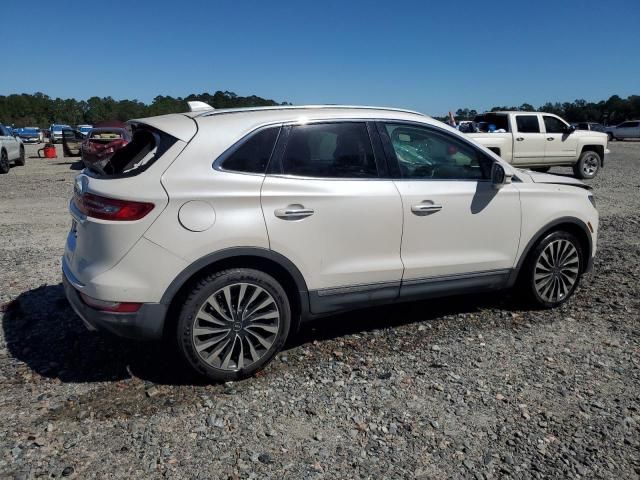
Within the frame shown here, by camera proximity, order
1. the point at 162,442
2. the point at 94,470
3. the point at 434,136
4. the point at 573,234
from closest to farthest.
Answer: the point at 94,470, the point at 162,442, the point at 434,136, the point at 573,234

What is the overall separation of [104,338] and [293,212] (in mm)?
1903

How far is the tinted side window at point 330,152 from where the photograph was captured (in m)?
3.71

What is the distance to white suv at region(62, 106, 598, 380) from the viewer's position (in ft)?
10.7

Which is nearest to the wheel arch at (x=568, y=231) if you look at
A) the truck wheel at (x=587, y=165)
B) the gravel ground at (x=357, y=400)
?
the gravel ground at (x=357, y=400)

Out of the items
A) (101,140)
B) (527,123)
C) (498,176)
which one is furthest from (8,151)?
(498,176)

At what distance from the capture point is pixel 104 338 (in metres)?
4.24

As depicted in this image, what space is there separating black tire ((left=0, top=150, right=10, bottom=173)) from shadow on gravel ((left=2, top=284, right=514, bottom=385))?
14.2m

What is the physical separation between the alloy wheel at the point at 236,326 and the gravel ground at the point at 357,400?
0.63 ft

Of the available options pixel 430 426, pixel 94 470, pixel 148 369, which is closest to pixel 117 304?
pixel 148 369

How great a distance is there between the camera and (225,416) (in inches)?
126

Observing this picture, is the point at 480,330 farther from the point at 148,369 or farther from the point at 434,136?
the point at 148,369

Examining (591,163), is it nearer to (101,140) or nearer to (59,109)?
(101,140)

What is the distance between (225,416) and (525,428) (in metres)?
1.73

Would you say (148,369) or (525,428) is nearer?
(525,428)
